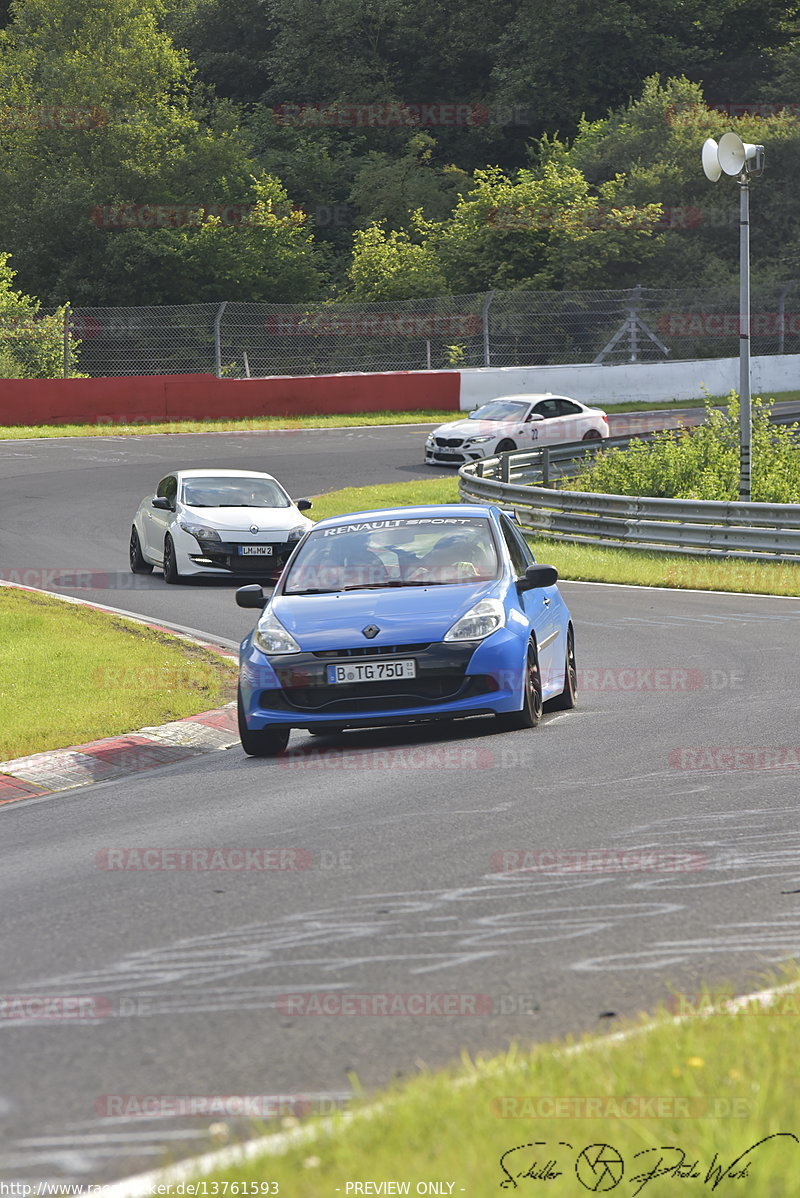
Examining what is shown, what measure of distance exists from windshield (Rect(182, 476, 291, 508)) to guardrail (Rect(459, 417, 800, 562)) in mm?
5245

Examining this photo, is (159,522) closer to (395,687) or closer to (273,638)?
(273,638)

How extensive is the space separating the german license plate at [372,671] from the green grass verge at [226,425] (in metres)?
28.1

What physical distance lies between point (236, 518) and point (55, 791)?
1035cm

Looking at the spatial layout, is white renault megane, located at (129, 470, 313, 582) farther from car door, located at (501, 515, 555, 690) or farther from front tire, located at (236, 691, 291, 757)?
front tire, located at (236, 691, 291, 757)

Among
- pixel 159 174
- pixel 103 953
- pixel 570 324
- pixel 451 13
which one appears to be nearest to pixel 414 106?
pixel 451 13

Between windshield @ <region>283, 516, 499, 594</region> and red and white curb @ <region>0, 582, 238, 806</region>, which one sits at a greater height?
windshield @ <region>283, 516, 499, 594</region>

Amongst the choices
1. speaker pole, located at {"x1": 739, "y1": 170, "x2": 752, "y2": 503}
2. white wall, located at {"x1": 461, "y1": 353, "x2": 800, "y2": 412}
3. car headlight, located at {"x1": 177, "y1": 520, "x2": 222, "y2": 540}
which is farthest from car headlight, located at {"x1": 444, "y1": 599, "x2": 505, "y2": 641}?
white wall, located at {"x1": 461, "y1": 353, "x2": 800, "y2": 412}

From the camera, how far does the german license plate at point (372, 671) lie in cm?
948

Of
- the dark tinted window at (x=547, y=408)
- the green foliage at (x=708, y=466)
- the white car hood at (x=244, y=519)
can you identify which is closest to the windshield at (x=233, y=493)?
the white car hood at (x=244, y=519)

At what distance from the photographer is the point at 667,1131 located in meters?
3.41

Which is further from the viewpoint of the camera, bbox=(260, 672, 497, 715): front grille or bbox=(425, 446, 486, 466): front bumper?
bbox=(425, 446, 486, 466): front bumper

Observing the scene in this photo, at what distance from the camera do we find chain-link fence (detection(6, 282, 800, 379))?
126 feet
